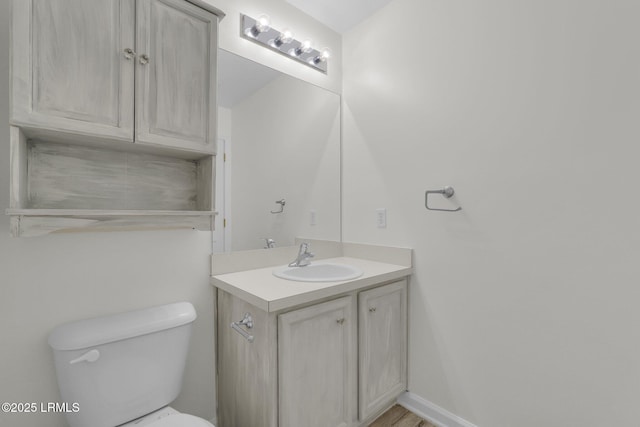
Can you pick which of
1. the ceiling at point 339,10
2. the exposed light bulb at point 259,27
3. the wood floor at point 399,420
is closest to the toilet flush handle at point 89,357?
the wood floor at point 399,420

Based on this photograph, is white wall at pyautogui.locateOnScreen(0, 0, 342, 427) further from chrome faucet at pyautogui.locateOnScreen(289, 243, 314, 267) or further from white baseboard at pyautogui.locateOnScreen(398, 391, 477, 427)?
white baseboard at pyautogui.locateOnScreen(398, 391, 477, 427)

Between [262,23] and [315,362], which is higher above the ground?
[262,23]

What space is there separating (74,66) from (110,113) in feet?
0.55

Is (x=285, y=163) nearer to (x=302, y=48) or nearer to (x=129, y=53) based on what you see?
(x=302, y=48)

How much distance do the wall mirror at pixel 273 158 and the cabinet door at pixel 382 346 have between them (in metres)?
0.63

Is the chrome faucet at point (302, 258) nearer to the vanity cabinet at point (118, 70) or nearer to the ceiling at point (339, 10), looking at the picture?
the vanity cabinet at point (118, 70)

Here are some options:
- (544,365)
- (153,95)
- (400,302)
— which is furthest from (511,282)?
(153,95)

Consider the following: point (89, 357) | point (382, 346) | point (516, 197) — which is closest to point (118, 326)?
point (89, 357)

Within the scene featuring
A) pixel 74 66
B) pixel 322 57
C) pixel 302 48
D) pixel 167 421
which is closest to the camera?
pixel 74 66

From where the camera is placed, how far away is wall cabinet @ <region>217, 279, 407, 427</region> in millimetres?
1217

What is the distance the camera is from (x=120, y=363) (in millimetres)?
1116

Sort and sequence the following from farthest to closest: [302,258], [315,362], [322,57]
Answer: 1. [322,57]
2. [302,258]
3. [315,362]

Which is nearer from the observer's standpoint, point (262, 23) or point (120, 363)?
point (120, 363)

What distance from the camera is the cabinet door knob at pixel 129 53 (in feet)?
3.55
